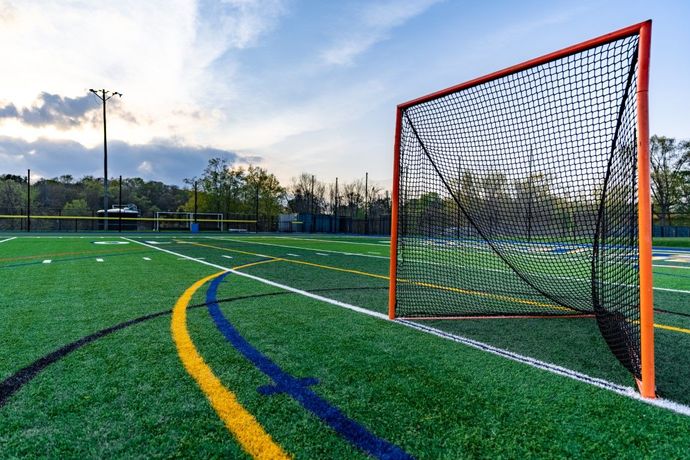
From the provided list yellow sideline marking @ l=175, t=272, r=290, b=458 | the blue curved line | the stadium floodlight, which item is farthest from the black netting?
yellow sideline marking @ l=175, t=272, r=290, b=458

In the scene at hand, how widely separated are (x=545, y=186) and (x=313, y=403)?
12.2 feet

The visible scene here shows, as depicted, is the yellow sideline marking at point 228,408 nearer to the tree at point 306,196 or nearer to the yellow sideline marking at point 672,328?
the yellow sideline marking at point 672,328

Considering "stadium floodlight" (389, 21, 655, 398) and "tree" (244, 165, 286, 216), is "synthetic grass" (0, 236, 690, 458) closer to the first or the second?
"stadium floodlight" (389, 21, 655, 398)

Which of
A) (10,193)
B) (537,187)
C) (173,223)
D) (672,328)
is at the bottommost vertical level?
(672,328)

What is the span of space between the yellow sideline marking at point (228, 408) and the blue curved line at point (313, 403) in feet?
0.74

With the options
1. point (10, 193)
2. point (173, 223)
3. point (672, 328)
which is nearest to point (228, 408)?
point (672, 328)

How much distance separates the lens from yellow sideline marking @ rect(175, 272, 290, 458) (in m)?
1.57

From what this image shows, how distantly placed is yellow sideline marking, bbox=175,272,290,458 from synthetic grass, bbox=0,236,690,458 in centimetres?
4

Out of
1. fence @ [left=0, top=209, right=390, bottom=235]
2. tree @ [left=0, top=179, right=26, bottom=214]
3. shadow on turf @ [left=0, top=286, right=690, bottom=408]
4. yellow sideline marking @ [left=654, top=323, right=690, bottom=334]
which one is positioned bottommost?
yellow sideline marking @ [left=654, top=323, right=690, bottom=334]

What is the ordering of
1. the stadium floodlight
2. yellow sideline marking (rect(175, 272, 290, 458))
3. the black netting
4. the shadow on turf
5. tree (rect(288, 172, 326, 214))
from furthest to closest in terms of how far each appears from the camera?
tree (rect(288, 172, 326, 214)) → the black netting → the stadium floodlight → the shadow on turf → yellow sideline marking (rect(175, 272, 290, 458))

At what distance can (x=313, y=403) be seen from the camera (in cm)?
196

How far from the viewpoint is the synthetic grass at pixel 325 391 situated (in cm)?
162

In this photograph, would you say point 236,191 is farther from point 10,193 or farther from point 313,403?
point 313,403

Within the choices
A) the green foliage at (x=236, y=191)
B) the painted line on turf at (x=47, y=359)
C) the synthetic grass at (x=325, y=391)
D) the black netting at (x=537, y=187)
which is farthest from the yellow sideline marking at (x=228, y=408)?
the green foliage at (x=236, y=191)
